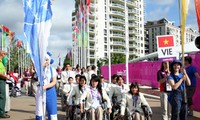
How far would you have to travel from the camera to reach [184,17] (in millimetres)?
7164

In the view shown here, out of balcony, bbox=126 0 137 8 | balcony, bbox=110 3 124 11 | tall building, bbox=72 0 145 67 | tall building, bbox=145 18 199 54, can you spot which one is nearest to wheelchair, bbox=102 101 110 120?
tall building, bbox=72 0 145 67

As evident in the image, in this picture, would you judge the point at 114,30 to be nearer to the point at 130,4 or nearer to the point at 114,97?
the point at 130,4

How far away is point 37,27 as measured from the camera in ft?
18.6

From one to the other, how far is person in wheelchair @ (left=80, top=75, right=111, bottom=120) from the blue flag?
2473 millimetres

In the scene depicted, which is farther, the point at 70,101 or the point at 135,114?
the point at 70,101

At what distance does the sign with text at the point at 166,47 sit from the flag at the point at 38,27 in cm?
366

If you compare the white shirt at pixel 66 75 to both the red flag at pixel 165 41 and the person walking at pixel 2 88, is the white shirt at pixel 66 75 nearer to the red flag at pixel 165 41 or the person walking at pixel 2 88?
the person walking at pixel 2 88

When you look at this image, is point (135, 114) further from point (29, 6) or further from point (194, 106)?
point (194, 106)

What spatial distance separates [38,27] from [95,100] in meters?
3.00

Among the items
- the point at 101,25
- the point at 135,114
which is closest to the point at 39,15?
the point at 135,114

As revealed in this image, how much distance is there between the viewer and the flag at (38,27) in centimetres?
566

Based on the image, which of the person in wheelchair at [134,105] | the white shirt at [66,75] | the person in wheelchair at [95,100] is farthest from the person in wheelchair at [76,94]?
the white shirt at [66,75]

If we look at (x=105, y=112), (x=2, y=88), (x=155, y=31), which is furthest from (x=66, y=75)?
(x=155, y=31)

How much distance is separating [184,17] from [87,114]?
3110mm
